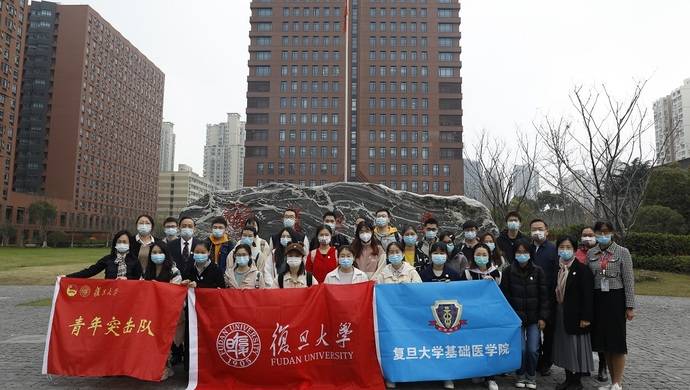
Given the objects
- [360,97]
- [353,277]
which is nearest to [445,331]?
[353,277]

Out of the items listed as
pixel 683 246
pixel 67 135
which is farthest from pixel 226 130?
pixel 683 246

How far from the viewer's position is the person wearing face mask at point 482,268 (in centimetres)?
591

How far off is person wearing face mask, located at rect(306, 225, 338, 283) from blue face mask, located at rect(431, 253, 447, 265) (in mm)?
1573

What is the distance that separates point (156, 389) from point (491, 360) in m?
4.07

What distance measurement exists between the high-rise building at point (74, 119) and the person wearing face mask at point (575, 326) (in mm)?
87752

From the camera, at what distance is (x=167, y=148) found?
156500mm

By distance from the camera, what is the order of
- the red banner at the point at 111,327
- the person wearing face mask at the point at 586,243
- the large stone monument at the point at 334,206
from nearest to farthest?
the red banner at the point at 111,327 < the person wearing face mask at the point at 586,243 < the large stone monument at the point at 334,206

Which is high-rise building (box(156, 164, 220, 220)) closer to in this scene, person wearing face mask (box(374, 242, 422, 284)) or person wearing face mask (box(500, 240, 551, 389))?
person wearing face mask (box(374, 242, 422, 284))

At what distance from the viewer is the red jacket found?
22.3 feet

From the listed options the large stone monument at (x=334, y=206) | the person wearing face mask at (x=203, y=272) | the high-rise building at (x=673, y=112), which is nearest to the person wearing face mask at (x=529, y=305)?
the person wearing face mask at (x=203, y=272)

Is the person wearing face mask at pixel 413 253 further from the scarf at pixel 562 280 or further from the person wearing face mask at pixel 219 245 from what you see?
the person wearing face mask at pixel 219 245

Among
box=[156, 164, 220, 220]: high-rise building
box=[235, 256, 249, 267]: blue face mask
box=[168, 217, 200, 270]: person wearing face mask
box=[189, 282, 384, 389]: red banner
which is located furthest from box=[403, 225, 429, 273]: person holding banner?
box=[156, 164, 220, 220]: high-rise building

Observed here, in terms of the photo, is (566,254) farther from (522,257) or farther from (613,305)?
(613,305)

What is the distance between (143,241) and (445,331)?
14.3 feet
